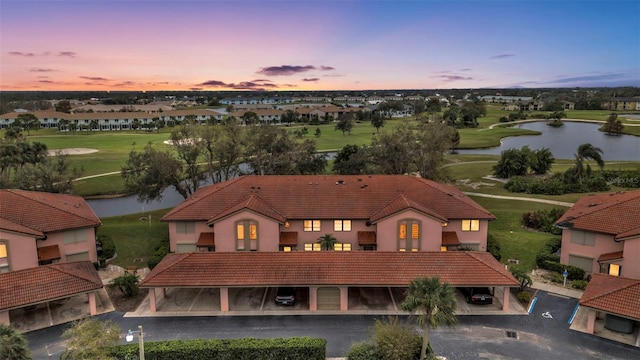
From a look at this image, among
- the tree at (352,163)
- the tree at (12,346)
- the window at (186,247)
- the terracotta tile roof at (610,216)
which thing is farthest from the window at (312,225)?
the tree at (352,163)

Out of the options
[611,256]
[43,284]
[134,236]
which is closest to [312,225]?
[134,236]

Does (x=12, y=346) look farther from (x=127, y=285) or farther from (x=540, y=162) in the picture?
(x=540, y=162)

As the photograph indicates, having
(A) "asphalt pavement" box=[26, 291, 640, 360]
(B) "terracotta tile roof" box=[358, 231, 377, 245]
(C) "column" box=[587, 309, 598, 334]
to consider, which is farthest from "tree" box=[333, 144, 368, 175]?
(C) "column" box=[587, 309, 598, 334]

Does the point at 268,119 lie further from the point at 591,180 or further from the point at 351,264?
the point at 351,264

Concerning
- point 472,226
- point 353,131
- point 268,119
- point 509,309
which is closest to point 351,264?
point 509,309

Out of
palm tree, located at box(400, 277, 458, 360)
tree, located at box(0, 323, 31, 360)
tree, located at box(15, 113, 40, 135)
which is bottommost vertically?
tree, located at box(0, 323, 31, 360)

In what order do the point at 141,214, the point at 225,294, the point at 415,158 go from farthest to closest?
the point at 415,158
the point at 141,214
the point at 225,294

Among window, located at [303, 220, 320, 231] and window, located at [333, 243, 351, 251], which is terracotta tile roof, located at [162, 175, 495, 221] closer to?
window, located at [303, 220, 320, 231]
